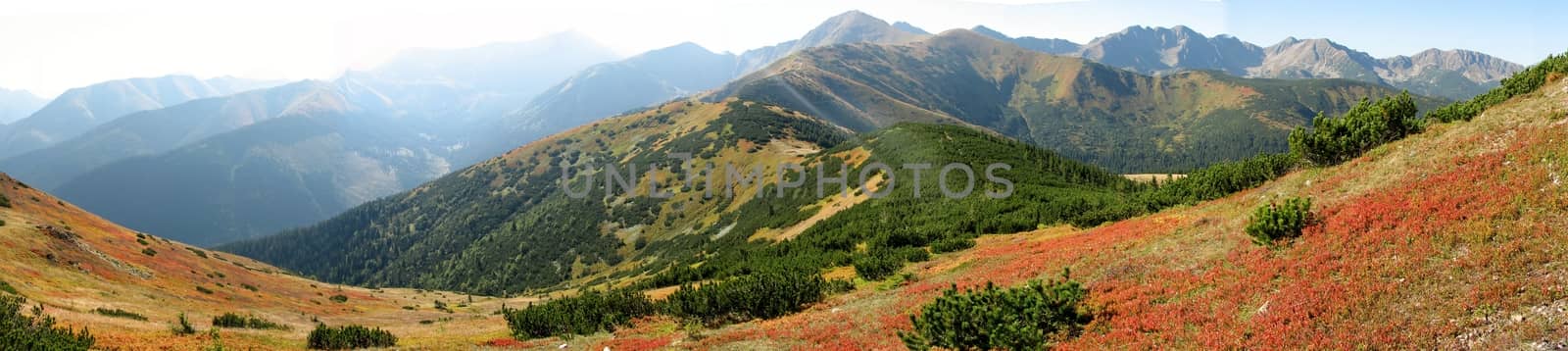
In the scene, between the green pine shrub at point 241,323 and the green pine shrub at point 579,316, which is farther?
the green pine shrub at point 579,316

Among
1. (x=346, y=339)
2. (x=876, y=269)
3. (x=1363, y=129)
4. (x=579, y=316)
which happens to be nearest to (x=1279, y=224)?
(x=1363, y=129)

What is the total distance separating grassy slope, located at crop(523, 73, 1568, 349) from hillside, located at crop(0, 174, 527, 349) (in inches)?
526

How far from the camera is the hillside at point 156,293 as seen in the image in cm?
2378

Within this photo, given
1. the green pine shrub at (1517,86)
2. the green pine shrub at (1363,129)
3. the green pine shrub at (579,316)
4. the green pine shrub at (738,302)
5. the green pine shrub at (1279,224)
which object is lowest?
the green pine shrub at (579,316)

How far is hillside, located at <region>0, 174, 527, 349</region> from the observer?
78.0ft

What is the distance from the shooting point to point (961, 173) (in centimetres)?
8488

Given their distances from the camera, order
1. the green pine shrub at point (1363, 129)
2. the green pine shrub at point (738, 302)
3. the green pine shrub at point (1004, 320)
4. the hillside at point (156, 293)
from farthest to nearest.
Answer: the green pine shrub at point (1363, 129)
the green pine shrub at point (738, 302)
the hillside at point (156, 293)
the green pine shrub at point (1004, 320)

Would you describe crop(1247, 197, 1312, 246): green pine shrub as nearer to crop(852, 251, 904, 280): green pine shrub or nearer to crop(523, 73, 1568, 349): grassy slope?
crop(523, 73, 1568, 349): grassy slope

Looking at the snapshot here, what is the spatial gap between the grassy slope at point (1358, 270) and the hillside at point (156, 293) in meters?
13.4

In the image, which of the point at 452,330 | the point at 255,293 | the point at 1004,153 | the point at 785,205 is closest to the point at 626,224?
the point at 785,205

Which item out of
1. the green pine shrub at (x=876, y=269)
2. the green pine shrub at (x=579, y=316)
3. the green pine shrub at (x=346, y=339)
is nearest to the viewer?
the green pine shrub at (x=346, y=339)

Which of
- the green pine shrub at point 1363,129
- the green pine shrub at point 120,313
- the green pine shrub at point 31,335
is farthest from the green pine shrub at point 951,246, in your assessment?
the green pine shrub at point 120,313

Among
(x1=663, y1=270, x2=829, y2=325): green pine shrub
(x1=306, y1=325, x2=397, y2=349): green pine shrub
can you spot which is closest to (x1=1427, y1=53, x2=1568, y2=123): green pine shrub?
(x1=663, y1=270, x2=829, y2=325): green pine shrub

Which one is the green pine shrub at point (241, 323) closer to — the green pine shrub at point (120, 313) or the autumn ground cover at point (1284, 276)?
the autumn ground cover at point (1284, 276)
